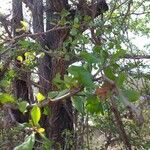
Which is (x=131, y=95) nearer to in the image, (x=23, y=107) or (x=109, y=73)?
(x=109, y=73)

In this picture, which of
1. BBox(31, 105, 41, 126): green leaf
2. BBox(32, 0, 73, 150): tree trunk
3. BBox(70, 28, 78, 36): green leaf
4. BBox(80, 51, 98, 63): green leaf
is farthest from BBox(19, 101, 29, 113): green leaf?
BBox(32, 0, 73, 150): tree trunk

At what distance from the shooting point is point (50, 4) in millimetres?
3588

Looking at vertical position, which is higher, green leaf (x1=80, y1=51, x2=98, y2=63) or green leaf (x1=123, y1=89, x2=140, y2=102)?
green leaf (x1=80, y1=51, x2=98, y2=63)

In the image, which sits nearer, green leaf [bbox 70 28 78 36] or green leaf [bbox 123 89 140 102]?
green leaf [bbox 123 89 140 102]

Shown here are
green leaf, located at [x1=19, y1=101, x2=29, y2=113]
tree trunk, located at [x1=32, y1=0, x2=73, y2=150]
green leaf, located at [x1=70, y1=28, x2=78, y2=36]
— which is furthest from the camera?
tree trunk, located at [x1=32, y1=0, x2=73, y2=150]

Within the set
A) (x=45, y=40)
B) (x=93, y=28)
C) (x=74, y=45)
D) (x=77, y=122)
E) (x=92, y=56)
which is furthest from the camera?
(x=45, y=40)

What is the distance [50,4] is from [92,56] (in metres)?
2.99

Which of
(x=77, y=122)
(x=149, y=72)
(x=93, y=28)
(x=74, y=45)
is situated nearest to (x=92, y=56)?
(x=74, y=45)

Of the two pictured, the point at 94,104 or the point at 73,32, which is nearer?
the point at 94,104

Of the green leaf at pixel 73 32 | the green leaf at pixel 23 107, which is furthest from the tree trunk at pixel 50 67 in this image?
the green leaf at pixel 23 107

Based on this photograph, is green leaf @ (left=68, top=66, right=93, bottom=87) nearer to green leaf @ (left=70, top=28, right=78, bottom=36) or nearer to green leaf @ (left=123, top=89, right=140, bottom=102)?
green leaf @ (left=123, top=89, right=140, bottom=102)

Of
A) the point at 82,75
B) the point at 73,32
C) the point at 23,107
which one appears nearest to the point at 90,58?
the point at 82,75

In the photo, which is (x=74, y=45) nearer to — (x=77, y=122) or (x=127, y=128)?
(x=77, y=122)

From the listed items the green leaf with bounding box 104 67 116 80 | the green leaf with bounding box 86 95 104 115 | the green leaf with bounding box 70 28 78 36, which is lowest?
the green leaf with bounding box 86 95 104 115
